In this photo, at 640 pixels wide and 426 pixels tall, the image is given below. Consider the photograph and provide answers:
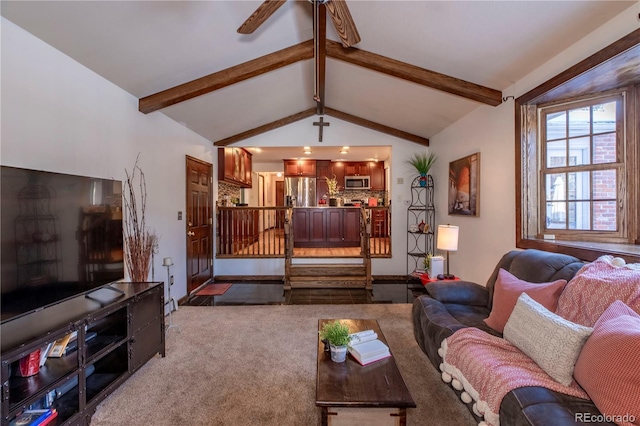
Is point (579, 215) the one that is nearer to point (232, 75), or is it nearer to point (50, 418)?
point (232, 75)

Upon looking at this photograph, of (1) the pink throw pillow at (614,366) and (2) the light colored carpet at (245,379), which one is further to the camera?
(2) the light colored carpet at (245,379)

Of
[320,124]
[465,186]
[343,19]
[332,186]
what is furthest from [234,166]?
[343,19]

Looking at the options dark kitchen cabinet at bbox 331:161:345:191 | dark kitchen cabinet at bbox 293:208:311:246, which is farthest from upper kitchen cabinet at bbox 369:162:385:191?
dark kitchen cabinet at bbox 293:208:311:246

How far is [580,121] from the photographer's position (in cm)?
262

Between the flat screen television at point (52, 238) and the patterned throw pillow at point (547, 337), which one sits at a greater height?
the flat screen television at point (52, 238)

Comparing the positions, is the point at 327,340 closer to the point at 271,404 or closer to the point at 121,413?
the point at 271,404

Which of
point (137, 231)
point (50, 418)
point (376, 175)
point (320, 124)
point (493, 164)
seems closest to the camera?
point (50, 418)

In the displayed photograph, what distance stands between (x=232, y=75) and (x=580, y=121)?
343 centimetres

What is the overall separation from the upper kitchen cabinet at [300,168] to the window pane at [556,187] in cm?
592

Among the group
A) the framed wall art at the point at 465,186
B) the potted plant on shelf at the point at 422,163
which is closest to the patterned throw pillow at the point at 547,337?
the framed wall art at the point at 465,186

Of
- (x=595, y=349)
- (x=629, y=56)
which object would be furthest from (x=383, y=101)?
(x=595, y=349)

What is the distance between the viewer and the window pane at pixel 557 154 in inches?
107

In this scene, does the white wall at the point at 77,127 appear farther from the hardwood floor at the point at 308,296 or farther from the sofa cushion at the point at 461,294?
the sofa cushion at the point at 461,294

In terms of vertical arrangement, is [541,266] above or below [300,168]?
below
